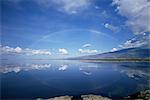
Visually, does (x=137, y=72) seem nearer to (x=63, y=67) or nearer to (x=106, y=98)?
(x=106, y=98)

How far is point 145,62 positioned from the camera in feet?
15.1

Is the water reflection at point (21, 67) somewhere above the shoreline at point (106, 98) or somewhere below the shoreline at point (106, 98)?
above

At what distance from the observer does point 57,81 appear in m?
3.53

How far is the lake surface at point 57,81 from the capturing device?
334 centimetres

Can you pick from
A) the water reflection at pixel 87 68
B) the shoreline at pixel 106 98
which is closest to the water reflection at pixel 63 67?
the water reflection at pixel 87 68

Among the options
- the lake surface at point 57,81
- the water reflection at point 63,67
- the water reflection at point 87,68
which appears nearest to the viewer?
the lake surface at point 57,81

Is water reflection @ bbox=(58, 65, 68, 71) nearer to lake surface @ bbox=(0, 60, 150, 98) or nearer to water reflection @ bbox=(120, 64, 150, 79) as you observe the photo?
lake surface @ bbox=(0, 60, 150, 98)

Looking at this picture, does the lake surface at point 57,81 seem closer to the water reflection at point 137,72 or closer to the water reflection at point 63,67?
the water reflection at point 63,67

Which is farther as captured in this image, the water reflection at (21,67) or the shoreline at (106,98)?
the water reflection at (21,67)

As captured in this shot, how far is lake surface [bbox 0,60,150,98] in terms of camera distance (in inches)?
131

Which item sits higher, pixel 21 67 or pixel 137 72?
pixel 21 67

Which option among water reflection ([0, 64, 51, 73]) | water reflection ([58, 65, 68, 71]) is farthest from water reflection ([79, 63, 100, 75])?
water reflection ([0, 64, 51, 73])

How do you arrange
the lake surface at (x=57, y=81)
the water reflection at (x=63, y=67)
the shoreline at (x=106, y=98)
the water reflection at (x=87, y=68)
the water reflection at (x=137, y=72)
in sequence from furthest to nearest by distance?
1. the water reflection at (x=137, y=72)
2. the water reflection at (x=87, y=68)
3. the water reflection at (x=63, y=67)
4. the lake surface at (x=57, y=81)
5. the shoreline at (x=106, y=98)

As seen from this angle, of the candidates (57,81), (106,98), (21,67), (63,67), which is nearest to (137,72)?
(106,98)
